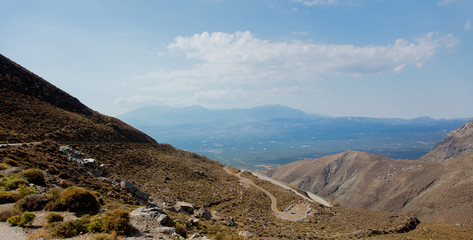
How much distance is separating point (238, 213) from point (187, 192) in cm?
819

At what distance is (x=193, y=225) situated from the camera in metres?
17.6

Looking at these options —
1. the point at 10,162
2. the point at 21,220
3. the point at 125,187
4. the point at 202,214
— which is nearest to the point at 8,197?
the point at 21,220

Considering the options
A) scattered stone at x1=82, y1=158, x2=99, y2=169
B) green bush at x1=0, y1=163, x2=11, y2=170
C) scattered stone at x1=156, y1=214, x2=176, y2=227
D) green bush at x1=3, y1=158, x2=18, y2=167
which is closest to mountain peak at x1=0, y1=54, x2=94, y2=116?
scattered stone at x1=82, y1=158, x2=99, y2=169

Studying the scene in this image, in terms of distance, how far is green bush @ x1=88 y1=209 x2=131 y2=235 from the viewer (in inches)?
388

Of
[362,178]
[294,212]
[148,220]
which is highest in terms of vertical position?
[148,220]

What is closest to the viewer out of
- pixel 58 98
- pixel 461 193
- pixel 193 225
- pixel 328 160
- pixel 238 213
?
pixel 193 225

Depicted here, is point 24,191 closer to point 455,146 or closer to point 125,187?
point 125,187

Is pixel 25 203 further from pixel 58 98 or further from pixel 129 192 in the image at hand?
pixel 58 98

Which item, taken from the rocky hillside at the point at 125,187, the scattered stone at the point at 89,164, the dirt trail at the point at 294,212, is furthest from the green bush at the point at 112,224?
the dirt trail at the point at 294,212

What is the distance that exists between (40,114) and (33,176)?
1036 inches

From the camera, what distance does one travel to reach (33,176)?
14992mm

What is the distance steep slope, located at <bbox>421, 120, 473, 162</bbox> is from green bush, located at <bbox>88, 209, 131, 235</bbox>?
676ft

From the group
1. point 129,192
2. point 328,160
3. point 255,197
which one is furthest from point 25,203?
point 328,160

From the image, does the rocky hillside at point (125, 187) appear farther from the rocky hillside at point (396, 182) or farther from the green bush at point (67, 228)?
the rocky hillside at point (396, 182)
